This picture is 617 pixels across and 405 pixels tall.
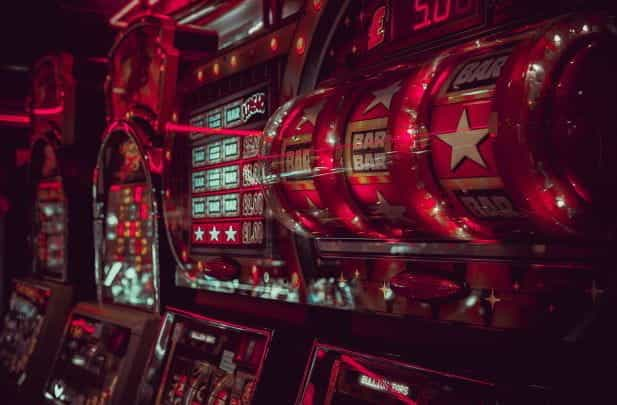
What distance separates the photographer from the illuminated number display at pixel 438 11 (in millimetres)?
1599

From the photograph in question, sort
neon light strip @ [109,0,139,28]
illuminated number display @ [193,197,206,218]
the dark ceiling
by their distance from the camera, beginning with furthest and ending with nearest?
the dark ceiling < neon light strip @ [109,0,139,28] < illuminated number display @ [193,197,206,218]

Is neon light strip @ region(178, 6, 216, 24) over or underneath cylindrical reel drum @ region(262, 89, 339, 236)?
over

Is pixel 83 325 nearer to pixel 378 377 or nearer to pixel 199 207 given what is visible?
pixel 199 207

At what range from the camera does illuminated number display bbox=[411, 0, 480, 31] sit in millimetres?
1599

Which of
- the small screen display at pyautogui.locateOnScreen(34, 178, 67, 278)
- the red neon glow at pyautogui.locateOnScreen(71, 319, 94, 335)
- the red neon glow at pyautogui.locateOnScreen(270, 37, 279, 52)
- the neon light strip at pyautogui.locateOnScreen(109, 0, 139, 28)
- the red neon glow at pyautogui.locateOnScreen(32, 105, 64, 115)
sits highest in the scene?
the neon light strip at pyautogui.locateOnScreen(109, 0, 139, 28)

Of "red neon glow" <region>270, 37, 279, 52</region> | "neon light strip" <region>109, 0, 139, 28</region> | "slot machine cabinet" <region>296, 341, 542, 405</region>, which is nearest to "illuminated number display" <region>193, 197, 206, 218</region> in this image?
"red neon glow" <region>270, 37, 279, 52</region>

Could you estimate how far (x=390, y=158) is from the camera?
4.70 ft

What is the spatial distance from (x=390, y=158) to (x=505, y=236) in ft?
0.99

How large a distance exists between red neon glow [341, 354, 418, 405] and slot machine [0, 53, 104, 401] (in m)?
2.68

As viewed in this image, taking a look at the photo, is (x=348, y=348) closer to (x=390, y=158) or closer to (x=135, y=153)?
(x=390, y=158)

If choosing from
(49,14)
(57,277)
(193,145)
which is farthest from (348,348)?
(49,14)

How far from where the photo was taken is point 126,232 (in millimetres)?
3496

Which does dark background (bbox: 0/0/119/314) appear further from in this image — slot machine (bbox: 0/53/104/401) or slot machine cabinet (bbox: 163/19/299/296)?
slot machine cabinet (bbox: 163/19/299/296)

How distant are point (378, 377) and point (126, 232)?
7.36 ft
